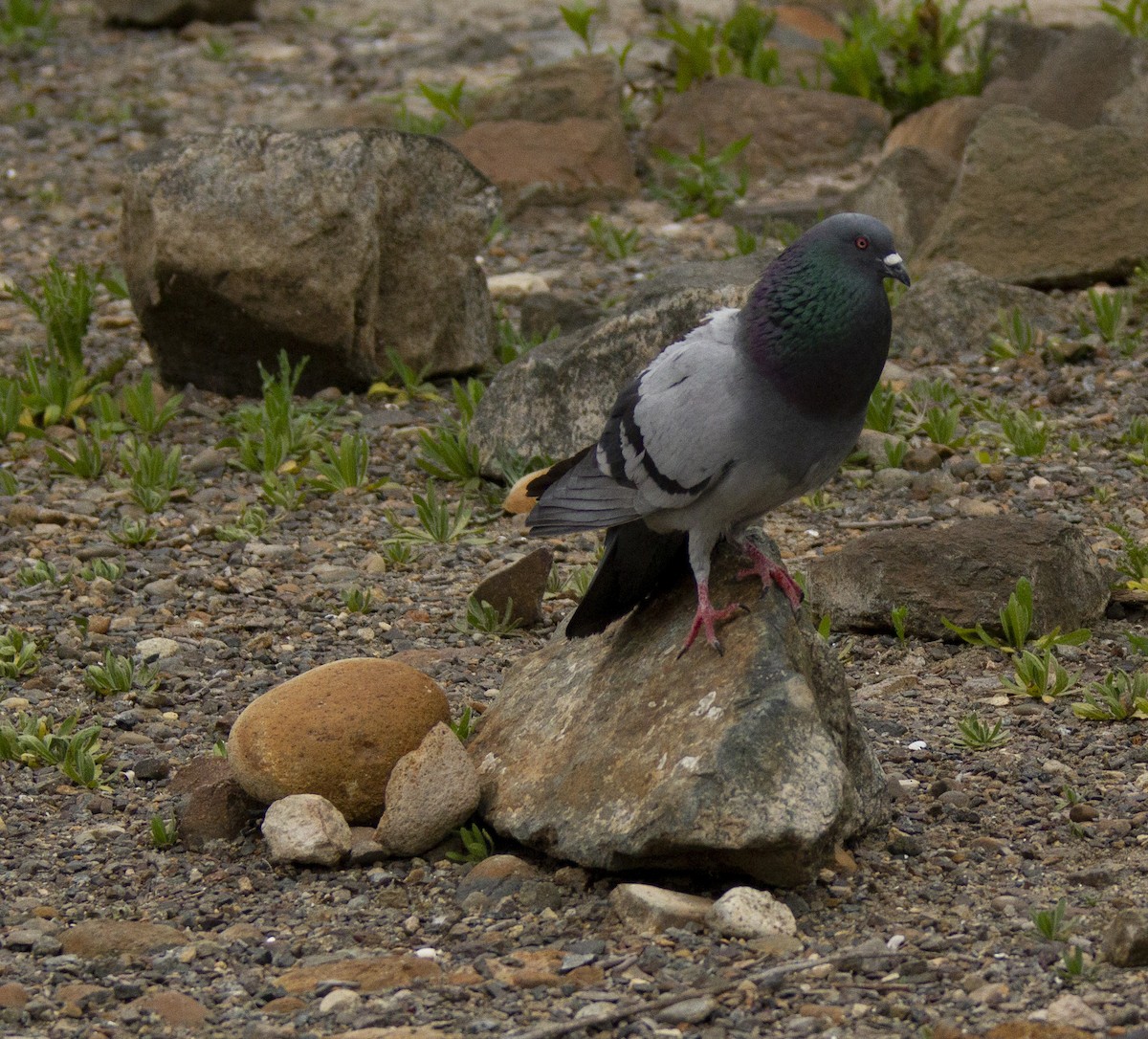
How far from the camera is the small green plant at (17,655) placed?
15.0ft

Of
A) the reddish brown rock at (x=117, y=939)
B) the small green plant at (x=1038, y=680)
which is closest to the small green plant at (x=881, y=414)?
the small green plant at (x=1038, y=680)

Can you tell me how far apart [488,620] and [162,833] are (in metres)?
1.44

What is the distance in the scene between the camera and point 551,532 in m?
3.78

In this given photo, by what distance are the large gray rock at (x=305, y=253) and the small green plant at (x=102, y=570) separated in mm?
1470

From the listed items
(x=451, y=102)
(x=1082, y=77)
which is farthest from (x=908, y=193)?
(x=451, y=102)

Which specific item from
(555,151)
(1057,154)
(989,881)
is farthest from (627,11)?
(989,881)

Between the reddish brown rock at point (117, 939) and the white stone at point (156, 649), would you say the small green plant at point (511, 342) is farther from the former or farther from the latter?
the reddish brown rock at point (117, 939)

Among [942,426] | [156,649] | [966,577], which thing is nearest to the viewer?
[966,577]

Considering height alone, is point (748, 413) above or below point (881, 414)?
above

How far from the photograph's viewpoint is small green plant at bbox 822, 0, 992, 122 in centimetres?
901

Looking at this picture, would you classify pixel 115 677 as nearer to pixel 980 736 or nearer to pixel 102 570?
pixel 102 570

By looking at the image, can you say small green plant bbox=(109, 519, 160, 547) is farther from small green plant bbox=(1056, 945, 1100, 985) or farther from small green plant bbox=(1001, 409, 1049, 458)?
small green plant bbox=(1056, 945, 1100, 985)

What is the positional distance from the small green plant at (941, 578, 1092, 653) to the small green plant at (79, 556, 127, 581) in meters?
2.59

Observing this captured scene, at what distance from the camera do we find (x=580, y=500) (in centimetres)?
369
